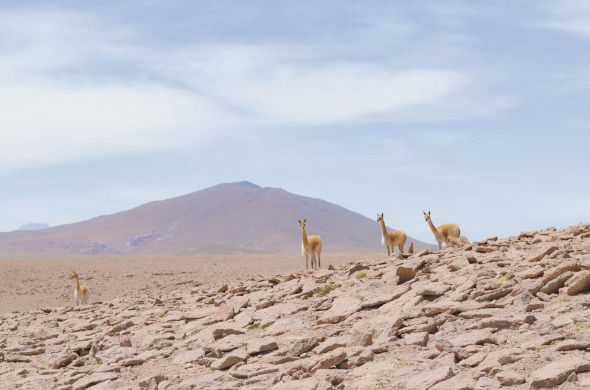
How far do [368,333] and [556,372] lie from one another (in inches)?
158

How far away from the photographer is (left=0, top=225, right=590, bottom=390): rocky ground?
11.0m

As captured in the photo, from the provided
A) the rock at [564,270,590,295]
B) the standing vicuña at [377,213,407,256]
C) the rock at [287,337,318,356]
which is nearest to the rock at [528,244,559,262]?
the rock at [564,270,590,295]

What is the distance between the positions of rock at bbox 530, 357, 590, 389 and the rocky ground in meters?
0.02

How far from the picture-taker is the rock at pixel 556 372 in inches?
381

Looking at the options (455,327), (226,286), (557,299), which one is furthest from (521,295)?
(226,286)

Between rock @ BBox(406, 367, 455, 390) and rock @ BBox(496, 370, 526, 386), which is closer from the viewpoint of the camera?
rock @ BBox(496, 370, 526, 386)

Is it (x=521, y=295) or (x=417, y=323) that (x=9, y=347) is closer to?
(x=417, y=323)

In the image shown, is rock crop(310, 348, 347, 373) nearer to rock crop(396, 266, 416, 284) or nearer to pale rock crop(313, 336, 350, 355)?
pale rock crop(313, 336, 350, 355)

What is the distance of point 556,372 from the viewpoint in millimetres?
9766

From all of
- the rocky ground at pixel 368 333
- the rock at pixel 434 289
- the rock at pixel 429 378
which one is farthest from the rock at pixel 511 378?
the rock at pixel 434 289

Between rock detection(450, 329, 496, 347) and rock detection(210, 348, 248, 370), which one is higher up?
rock detection(450, 329, 496, 347)

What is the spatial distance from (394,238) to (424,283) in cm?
1239

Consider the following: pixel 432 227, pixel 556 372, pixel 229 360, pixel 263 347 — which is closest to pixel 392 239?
pixel 432 227

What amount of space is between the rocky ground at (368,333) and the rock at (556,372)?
2 centimetres
